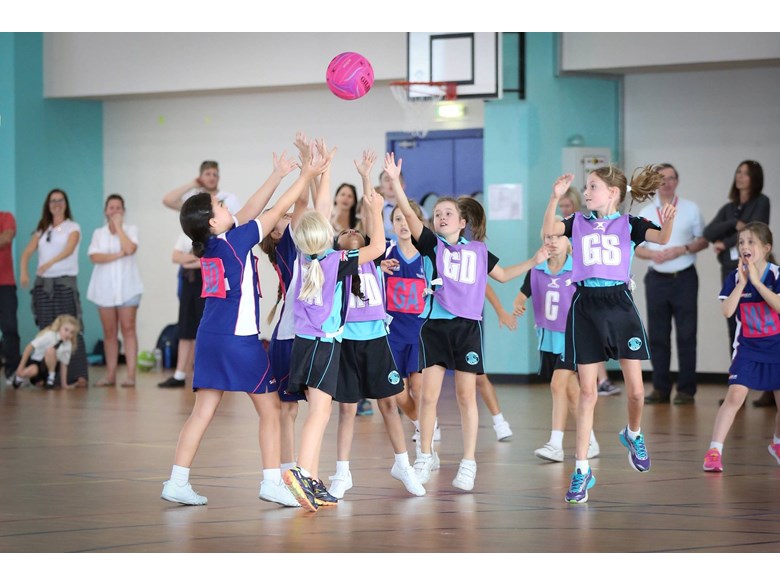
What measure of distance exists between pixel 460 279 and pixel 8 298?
767cm

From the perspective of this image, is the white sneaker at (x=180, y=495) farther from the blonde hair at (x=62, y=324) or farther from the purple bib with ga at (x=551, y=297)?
the blonde hair at (x=62, y=324)

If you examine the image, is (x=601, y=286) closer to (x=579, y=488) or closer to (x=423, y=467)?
(x=579, y=488)

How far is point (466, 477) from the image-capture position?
6270mm

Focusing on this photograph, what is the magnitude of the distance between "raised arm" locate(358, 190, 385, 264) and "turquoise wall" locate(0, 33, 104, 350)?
10.3 m

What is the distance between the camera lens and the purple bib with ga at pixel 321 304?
5762 mm

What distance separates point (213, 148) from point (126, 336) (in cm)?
371

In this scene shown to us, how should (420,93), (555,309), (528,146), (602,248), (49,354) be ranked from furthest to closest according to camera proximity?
(528,146) → (420,93) → (49,354) → (555,309) → (602,248)

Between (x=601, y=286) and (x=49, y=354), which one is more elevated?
(x=601, y=286)

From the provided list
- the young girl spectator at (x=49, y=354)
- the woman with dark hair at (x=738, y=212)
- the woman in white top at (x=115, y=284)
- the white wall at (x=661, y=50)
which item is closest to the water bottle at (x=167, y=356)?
the woman in white top at (x=115, y=284)

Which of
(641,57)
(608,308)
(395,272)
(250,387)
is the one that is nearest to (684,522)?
(608,308)

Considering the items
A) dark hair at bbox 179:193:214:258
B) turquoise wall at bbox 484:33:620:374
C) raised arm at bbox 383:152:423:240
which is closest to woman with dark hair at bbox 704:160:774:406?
turquoise wall at bbox 484:33:620:374

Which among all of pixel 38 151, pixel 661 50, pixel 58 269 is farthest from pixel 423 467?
pixel 38 151

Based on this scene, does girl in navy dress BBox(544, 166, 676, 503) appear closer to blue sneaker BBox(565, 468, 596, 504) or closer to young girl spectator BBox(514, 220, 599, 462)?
blue sneaker BBox(565, 468, 596, 504)

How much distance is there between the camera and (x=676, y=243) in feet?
36.9
